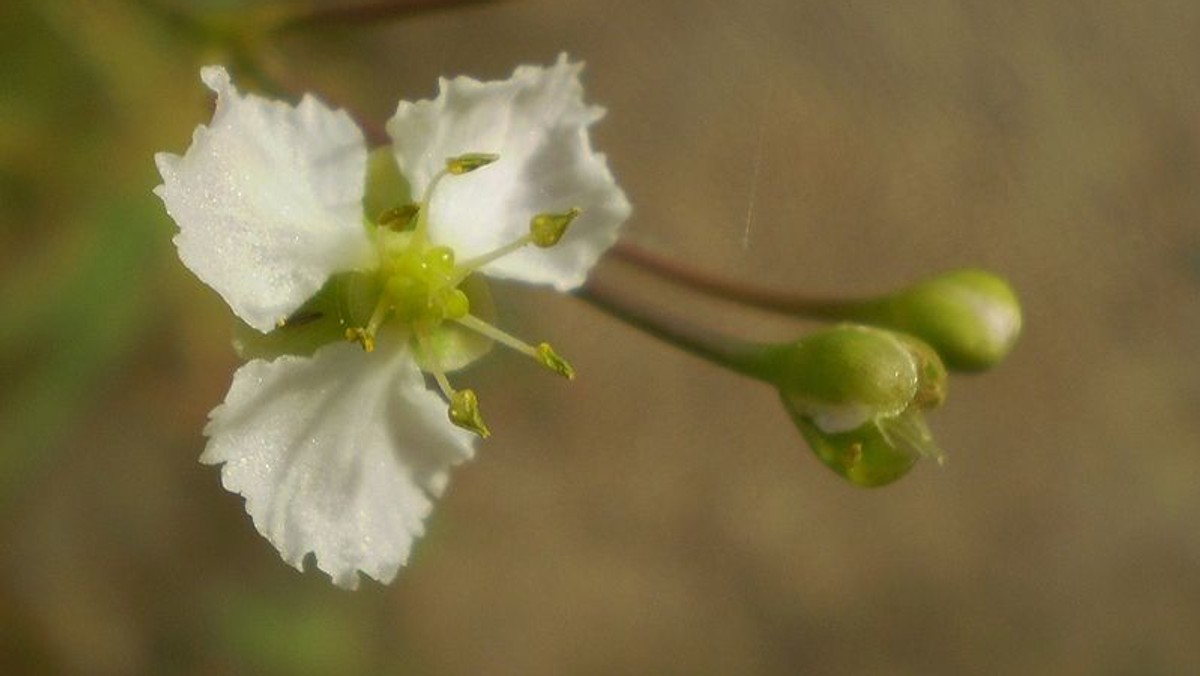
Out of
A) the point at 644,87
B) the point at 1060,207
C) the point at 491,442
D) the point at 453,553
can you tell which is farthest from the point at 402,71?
the point at 1060,207

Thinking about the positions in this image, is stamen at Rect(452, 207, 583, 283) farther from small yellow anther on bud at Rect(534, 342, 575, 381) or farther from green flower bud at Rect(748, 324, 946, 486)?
green flower bud at Rect(748, 324, 946, 486)

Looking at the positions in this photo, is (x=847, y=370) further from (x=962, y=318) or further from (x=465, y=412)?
(x=465, y=412)

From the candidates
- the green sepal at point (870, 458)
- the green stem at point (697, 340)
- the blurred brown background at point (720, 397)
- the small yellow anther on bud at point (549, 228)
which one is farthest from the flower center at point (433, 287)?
the blurred brown background at point (720, 397)

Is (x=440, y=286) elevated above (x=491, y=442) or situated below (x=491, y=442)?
above

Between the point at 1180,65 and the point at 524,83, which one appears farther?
the point at 1180,65

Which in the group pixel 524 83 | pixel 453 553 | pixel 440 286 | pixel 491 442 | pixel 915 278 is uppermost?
pixel 524 83

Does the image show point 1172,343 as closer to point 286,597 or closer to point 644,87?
point 644,87
